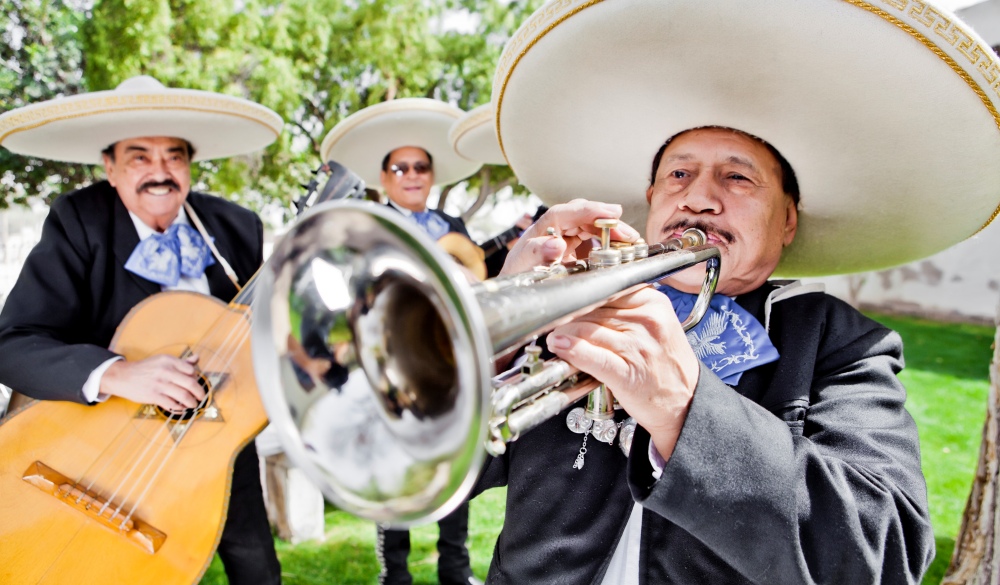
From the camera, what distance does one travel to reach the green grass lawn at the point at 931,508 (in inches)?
166

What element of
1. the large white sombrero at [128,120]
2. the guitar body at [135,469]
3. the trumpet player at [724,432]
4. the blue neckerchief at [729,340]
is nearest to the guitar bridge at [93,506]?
the guitar body at [135,469]

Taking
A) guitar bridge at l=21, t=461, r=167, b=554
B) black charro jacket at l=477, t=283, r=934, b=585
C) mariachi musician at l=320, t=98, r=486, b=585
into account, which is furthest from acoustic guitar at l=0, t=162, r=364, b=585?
mariachi musician at l=320, t=98, r=486, b=585

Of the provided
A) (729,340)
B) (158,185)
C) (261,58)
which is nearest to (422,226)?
(158,185)

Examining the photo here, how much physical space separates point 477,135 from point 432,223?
0.88 meters

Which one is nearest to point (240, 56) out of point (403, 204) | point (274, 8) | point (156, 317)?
point (274, 8)

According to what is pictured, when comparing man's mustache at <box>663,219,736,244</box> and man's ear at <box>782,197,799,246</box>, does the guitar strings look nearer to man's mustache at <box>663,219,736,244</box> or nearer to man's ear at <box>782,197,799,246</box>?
man's mustache at <box>663,219,736,244</box>

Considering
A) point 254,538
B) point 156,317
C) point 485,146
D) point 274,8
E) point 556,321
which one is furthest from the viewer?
point 274,8

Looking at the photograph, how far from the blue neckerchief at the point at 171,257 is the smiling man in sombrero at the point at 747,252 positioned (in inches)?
72.2

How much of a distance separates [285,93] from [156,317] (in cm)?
745

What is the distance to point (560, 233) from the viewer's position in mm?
1633

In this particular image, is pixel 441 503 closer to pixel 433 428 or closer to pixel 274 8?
pixel 433 428

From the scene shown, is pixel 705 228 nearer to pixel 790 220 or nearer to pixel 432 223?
pixel 790 220

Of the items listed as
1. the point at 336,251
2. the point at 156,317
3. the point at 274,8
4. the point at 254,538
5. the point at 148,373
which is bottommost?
the point at 254,538

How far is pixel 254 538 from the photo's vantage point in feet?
10.0
